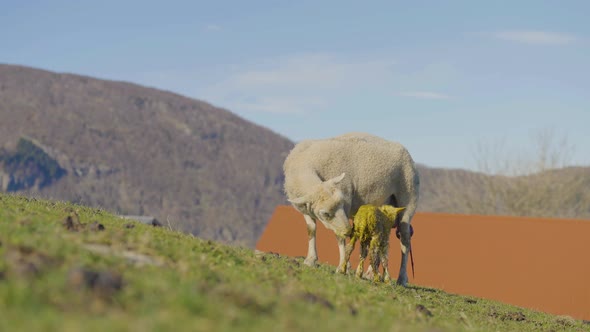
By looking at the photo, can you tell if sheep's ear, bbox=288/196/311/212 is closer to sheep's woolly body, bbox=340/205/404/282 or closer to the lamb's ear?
the lamb's ear

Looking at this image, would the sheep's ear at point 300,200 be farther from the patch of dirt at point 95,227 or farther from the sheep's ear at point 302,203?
the patch of dirt at point 95,227

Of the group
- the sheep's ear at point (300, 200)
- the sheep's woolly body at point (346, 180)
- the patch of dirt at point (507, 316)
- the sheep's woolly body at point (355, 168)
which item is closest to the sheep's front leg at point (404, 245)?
the sheep's woolly body at point (346, 180)

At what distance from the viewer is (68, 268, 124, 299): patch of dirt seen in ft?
19.6

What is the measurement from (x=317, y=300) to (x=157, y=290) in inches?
77.8

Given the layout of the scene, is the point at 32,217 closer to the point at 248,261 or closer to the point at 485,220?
the point at 248,261

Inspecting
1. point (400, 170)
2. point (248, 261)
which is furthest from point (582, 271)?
point (248, 261)

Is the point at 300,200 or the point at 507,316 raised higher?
the point at 300,200

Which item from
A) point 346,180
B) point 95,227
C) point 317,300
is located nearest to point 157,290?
point 317,300

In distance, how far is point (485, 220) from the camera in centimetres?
2494

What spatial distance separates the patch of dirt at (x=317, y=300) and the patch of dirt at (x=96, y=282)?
2059 millimetres

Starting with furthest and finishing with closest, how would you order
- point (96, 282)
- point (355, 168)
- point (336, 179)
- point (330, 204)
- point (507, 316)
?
1. point (355, 168)
2. point (507, 316)
3. point (336, 179)
4. point (330, 204)
5. point (96, 282)

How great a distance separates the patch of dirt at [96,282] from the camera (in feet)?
19.6

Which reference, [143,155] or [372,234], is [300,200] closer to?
[372,234]

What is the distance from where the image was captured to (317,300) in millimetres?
7742
